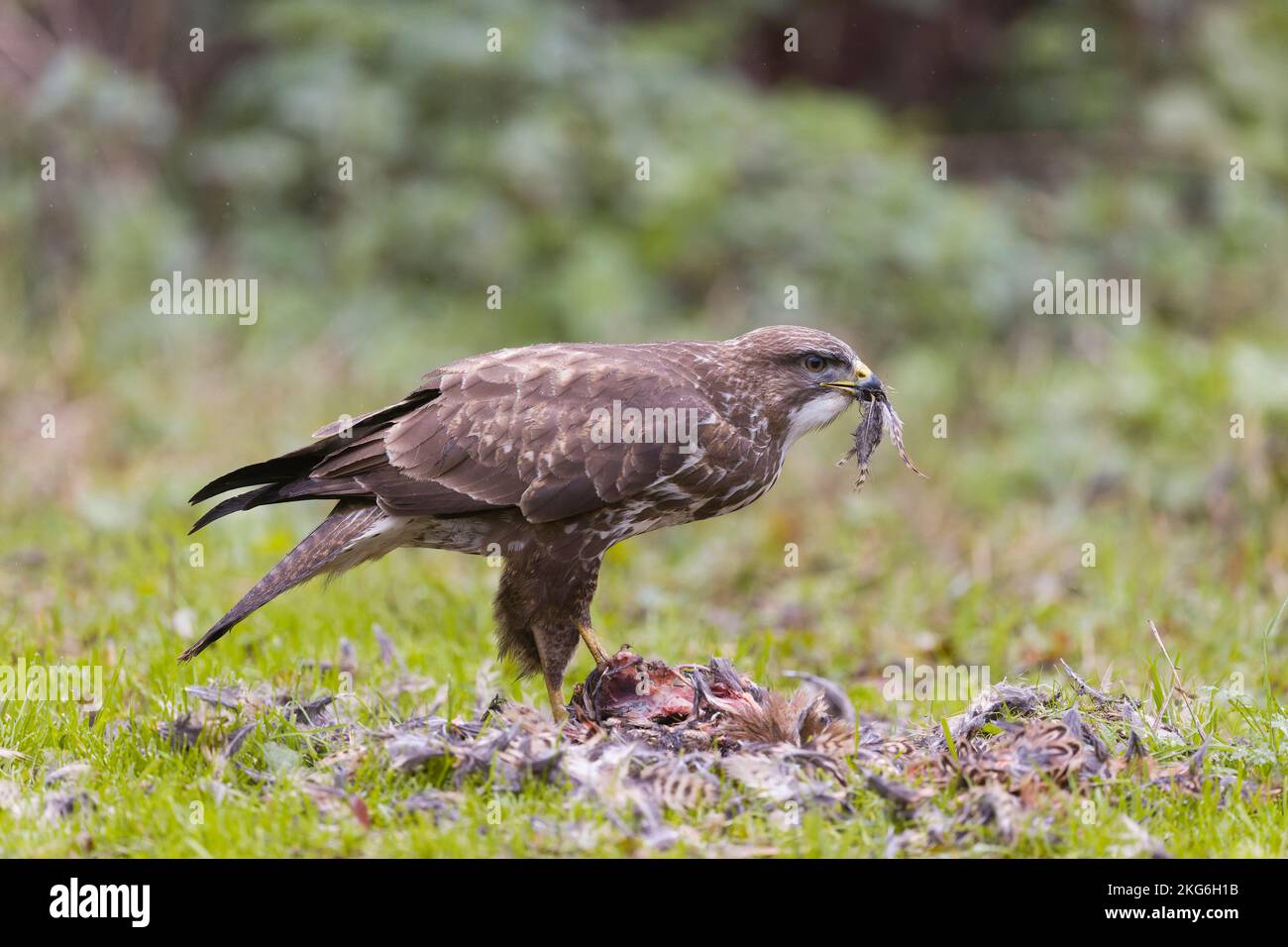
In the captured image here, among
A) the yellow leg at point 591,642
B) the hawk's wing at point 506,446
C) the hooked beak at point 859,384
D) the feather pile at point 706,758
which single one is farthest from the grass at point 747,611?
the hooked beak at point 859,384

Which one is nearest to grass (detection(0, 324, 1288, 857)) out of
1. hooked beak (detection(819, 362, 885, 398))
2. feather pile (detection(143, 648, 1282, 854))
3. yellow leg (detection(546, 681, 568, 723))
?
feather pile (detection(143, 648, 1282, 854))

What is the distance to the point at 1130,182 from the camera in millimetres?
11070

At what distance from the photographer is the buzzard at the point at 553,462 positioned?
15.1 feet

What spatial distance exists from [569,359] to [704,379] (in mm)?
429

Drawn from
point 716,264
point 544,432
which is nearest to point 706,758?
point 544,432

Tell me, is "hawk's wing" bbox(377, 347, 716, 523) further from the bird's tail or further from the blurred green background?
the blurred green background

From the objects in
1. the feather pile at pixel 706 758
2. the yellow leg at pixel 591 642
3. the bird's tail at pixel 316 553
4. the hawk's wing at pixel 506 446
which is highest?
the hawk's wing at pixel 506 446

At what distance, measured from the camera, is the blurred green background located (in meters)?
6.95

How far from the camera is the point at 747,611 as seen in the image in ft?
22.3

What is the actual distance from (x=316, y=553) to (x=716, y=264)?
5953 millimetres

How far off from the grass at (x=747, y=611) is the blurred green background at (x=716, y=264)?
4 centimetres

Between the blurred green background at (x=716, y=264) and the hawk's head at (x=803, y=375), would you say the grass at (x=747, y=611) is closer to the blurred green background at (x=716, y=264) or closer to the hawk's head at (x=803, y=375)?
the blurred green background at (x=716, y=264)

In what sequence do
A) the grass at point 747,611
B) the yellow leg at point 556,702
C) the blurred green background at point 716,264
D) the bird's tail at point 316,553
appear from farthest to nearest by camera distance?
the blurred green background at point 716,264 → the yellow leg at point 556,702 → the bird's tail at point 316,553 → the grass at point 747,611
